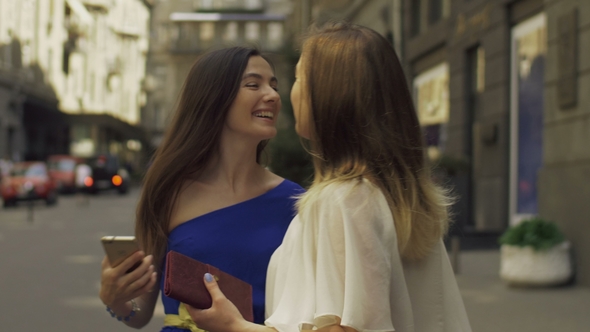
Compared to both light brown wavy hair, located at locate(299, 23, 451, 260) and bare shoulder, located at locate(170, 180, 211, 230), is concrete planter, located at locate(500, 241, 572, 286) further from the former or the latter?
light brown wavy hair, located at locate(299, 23, 451, 260)

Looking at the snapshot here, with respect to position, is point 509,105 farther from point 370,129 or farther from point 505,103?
point 370,129

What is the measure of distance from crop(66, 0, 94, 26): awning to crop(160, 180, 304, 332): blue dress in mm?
53630

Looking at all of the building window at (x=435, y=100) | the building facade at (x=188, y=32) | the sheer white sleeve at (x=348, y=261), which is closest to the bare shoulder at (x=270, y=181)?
the sheer white sleeve at (x=348, y=261)

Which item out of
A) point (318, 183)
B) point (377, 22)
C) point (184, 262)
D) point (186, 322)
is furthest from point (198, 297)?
point (377, 22)

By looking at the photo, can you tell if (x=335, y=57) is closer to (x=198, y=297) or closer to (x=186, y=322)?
(x=198, y=297)

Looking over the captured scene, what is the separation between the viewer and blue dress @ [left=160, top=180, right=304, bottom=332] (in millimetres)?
2816

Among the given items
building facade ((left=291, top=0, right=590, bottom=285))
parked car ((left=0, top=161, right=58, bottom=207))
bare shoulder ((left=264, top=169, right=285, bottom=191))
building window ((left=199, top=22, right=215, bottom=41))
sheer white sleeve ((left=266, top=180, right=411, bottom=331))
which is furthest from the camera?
building window ((left=199, top=22, right=215, bottom=41))

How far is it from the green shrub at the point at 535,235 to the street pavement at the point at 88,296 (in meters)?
0.55

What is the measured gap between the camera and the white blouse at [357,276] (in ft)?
6.04

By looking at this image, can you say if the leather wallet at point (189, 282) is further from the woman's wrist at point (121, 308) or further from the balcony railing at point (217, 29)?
the balcony railing at point (217, 29)

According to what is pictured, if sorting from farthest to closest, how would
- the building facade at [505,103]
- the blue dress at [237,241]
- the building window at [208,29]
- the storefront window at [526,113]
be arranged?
the building window at [208,29] < the storefront window at [526,113] < the building facade at [505,103] < the blue dress at [237,241]

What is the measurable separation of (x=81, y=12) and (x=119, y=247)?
190 ft

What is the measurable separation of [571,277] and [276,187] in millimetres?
8084

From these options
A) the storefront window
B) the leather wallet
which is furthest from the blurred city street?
the storefront window
